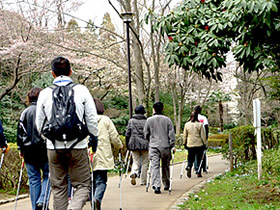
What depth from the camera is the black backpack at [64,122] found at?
13.7ft

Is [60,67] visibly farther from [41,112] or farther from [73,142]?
[73,142]

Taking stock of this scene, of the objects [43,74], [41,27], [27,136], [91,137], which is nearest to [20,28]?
[41,27]

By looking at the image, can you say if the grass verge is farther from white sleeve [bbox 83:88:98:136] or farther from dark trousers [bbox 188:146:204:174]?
white sleeve [bbox 83:88:98:136]

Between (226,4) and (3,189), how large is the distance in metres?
6.14

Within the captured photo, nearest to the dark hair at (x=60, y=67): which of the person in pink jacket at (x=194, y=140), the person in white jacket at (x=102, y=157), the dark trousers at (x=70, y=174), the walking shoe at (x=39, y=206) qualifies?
the dark trousers at (x=70, y=174)

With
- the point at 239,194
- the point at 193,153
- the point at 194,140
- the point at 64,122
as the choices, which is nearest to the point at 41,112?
the point at 64,122

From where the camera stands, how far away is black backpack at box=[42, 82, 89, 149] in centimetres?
417

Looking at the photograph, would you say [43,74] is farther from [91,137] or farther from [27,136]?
[91,137]

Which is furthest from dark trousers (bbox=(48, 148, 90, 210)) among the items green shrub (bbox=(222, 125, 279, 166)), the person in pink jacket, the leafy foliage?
green shrub (bbox=(222, 125, 279, 166))

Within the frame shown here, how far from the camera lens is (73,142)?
4.27 meters

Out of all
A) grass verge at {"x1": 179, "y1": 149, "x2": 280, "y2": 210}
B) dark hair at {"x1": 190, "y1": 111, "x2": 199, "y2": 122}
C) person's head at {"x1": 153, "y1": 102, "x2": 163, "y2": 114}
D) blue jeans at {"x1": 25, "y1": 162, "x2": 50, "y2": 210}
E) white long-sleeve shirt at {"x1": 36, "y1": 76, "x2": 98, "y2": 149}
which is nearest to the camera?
white long-sleeve shirt at {"x1": 36, "y1": 76, "x2": 98, "y2": 149}

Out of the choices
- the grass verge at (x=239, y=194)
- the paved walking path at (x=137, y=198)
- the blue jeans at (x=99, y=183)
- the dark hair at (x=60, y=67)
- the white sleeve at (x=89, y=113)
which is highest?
the dark hair at (x=60, y=67)

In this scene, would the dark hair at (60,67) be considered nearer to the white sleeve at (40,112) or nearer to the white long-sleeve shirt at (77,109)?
the white long-sleeve shirt at (77,109)

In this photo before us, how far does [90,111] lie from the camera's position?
4395 millimetres
